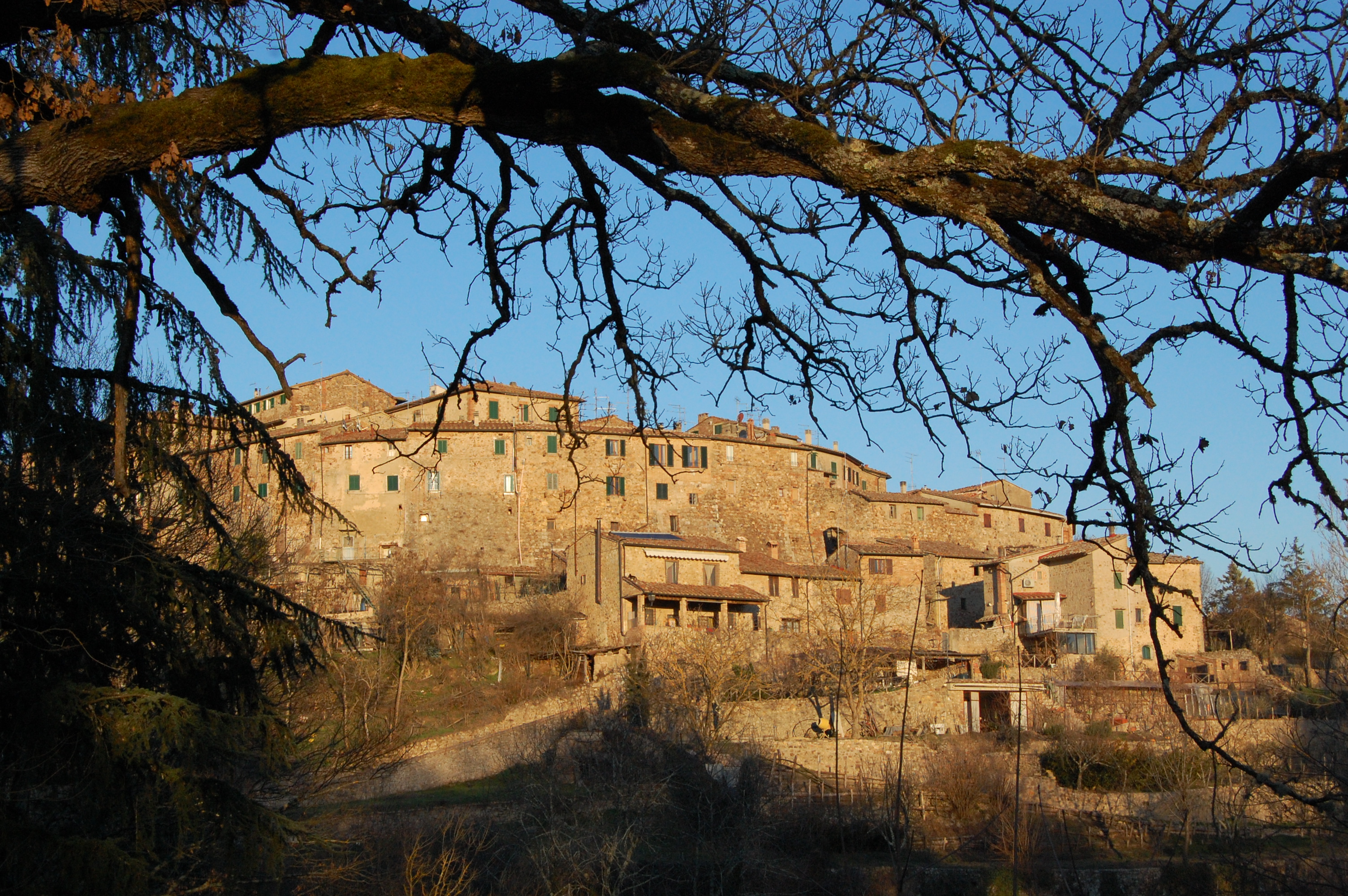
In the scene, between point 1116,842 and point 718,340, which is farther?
point 1116,842

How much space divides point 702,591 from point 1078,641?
13.7 metres

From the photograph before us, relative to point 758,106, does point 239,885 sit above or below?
below

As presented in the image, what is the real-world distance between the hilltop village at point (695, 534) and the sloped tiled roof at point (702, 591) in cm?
10

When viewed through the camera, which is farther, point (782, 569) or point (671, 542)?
point (782, 569)

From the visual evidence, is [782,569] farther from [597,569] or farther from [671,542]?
[597,569]

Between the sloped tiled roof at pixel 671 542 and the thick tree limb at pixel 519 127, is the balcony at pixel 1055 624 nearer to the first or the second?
the sloped tiled roof at pixel 671 542

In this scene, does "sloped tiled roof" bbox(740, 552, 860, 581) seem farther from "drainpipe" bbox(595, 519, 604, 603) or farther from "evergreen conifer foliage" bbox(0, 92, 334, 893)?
"evergreen conifer foliage" bbox(0, 92, 334, 893)

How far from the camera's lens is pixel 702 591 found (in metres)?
38.8

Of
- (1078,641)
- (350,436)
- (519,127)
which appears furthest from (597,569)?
(519,127)

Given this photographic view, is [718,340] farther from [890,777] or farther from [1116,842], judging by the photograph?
[1116,842]

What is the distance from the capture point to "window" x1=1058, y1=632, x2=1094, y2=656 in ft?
135

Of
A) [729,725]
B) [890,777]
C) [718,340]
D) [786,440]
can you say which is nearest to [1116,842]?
[890,777]

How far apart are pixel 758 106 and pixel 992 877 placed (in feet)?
60.1

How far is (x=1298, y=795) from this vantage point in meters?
3.01
